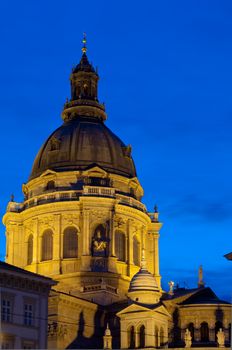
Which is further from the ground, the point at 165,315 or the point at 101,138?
the point at 101,138

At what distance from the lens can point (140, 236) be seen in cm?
10356

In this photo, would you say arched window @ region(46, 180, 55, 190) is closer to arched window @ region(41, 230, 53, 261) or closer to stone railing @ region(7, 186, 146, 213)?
stone railing @ region(7, 186, 146, 213)

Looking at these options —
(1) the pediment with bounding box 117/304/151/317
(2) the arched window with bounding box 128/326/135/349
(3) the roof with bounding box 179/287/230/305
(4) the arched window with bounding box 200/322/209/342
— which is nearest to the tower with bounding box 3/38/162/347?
(3) the roof with bounding box 179/287/230/305

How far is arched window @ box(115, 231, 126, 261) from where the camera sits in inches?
3920

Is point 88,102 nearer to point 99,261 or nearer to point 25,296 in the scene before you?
point 99,261

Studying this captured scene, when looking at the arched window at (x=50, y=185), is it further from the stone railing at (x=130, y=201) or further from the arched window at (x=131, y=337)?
the arched window at (x=131, y=337)

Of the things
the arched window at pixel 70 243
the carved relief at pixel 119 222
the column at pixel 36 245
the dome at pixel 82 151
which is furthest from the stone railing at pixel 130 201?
the column at pixel 36 245

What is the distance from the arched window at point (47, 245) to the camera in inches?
3898

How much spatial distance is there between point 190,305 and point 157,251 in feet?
45.4

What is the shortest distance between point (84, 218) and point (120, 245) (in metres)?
6.00

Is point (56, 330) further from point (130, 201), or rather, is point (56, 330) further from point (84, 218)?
point (130, 201)

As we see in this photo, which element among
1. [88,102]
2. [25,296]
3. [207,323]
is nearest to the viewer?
[25,296]

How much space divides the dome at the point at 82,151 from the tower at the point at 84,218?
123 millimetres

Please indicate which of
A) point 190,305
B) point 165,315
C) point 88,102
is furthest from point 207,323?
point 88,102
